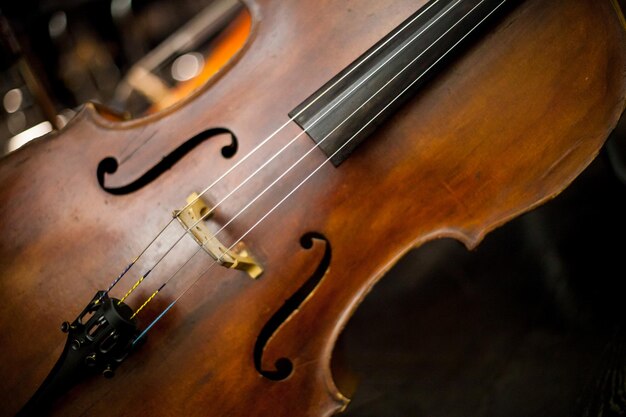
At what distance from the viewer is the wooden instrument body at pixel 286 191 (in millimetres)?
969

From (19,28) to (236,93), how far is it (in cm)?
88

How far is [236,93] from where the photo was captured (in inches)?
42.4

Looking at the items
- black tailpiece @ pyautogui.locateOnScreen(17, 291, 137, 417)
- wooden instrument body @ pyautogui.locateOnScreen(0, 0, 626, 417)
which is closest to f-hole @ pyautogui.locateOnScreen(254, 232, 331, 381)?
wooden instrument body @ pyautogui.locateOnScreen(0, 0, 626, 417)

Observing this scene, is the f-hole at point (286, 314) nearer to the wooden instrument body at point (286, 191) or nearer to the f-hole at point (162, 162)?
the wooden instrument body at point (286, 191)

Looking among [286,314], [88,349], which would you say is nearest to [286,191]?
[286,314]

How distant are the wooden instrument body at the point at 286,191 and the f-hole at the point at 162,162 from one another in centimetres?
1

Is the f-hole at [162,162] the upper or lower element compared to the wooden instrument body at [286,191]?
upper

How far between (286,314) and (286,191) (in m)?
0.29

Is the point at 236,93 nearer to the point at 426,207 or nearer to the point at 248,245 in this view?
the point at 248,245

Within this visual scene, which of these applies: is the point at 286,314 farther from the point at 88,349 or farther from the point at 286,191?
the point at 88,349

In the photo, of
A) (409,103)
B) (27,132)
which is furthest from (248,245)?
(27,132)

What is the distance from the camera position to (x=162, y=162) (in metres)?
1.03

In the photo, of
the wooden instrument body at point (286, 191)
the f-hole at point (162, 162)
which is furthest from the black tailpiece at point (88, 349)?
the f-hole at point (162, 162)

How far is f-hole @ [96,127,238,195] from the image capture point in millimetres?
1022
